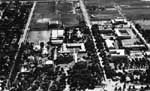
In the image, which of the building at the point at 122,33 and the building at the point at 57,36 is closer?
the building at the point at 57,36

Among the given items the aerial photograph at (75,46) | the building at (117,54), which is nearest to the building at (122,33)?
the aerial photograph at (75,46)

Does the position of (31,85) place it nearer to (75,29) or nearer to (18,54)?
(18,54)

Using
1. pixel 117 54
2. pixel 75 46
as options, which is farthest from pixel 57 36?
pixel 117 54

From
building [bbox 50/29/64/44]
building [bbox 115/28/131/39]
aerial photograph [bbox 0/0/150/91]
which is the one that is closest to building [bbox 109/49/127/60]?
aerial photograph [bbox 0/0/150/91]

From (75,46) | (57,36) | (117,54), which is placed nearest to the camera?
(117,54)

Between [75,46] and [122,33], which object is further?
[122,33]

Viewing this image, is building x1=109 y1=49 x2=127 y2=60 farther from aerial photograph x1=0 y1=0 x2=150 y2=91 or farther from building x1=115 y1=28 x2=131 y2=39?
building x1=115 y1=28 x2=131 y2=39

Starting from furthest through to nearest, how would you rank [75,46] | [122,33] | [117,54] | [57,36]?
[122,33], [57,36], [75,46], [117,54]

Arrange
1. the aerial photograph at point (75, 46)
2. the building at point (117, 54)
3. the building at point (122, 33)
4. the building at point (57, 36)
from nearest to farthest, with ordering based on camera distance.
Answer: the aerial photograph at point (75, 46) < the building at point (117, 54) < the building at point (57, 36) < the building at point (122, 33)

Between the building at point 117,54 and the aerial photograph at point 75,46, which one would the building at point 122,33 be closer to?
the aerial photograph at point 75,46

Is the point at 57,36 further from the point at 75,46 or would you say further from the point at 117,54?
the point at 117,54
